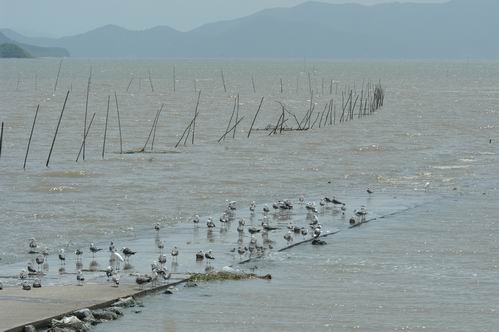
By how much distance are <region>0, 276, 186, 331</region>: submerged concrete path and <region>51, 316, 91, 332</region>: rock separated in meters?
0.20

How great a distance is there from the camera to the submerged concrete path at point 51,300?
1570cm

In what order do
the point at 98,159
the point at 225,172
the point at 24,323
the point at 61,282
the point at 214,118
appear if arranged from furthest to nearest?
1. the point at 214,118
2. the point at 98,159
3. the point at 225,172
4. the point at 61,282
5. the point at 24,323

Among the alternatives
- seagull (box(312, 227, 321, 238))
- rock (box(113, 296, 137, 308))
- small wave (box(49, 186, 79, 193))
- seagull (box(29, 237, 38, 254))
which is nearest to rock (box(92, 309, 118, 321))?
rock (box(113, 296, 137, 308))

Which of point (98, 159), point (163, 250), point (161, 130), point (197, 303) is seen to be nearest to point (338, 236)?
point (163, 250)

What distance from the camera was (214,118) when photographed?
84.5 metres

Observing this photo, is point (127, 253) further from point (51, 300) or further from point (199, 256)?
point (51, 300)

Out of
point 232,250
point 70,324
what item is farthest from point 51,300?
point 232,250

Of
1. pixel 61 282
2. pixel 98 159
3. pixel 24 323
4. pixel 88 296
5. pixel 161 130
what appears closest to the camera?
pixel 24 323

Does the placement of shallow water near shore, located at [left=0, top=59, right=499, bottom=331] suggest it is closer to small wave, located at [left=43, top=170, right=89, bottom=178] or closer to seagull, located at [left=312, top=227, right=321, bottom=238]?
small wave, located at [left=43, top=170, right=89, bottom=178]

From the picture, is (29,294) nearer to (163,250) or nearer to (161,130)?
(163,250)

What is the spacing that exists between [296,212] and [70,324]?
14.7 meters

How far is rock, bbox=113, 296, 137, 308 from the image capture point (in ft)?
56.9

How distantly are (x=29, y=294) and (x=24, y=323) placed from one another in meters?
2.21

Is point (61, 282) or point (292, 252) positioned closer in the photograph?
point (61, 282)
